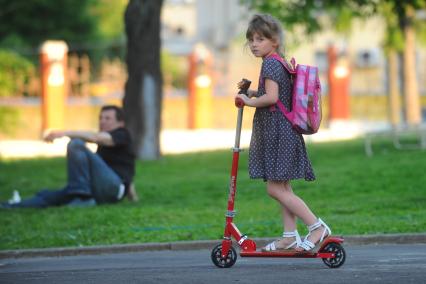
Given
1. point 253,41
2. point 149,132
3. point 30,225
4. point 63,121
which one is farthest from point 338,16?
point 253,41

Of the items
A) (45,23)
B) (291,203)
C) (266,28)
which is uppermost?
(45,23)

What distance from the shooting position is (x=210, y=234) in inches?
463

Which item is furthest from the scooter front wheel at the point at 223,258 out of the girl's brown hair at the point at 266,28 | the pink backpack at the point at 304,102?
the girl's brown hair at the point at 266,28

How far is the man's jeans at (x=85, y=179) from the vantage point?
47.1 feet

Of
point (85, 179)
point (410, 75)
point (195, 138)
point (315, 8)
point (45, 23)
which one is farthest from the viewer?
point (45, 23)

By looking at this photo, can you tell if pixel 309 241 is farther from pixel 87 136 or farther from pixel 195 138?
pixel 195 138

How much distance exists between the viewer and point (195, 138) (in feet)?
135

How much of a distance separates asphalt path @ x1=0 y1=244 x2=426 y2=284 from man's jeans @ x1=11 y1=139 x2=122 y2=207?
342 cm

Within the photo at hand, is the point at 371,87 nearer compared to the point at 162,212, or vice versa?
the point at 162,212

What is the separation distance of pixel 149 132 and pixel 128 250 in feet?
44.1

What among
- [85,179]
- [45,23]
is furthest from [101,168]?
[45,23]

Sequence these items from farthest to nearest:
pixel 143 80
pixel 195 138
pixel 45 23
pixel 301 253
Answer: pixel 45 23 < pixel 195 138 < pixel 143 80 < pixel 301 253

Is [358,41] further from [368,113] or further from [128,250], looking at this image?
[128,250]

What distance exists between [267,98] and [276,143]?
0.33m
